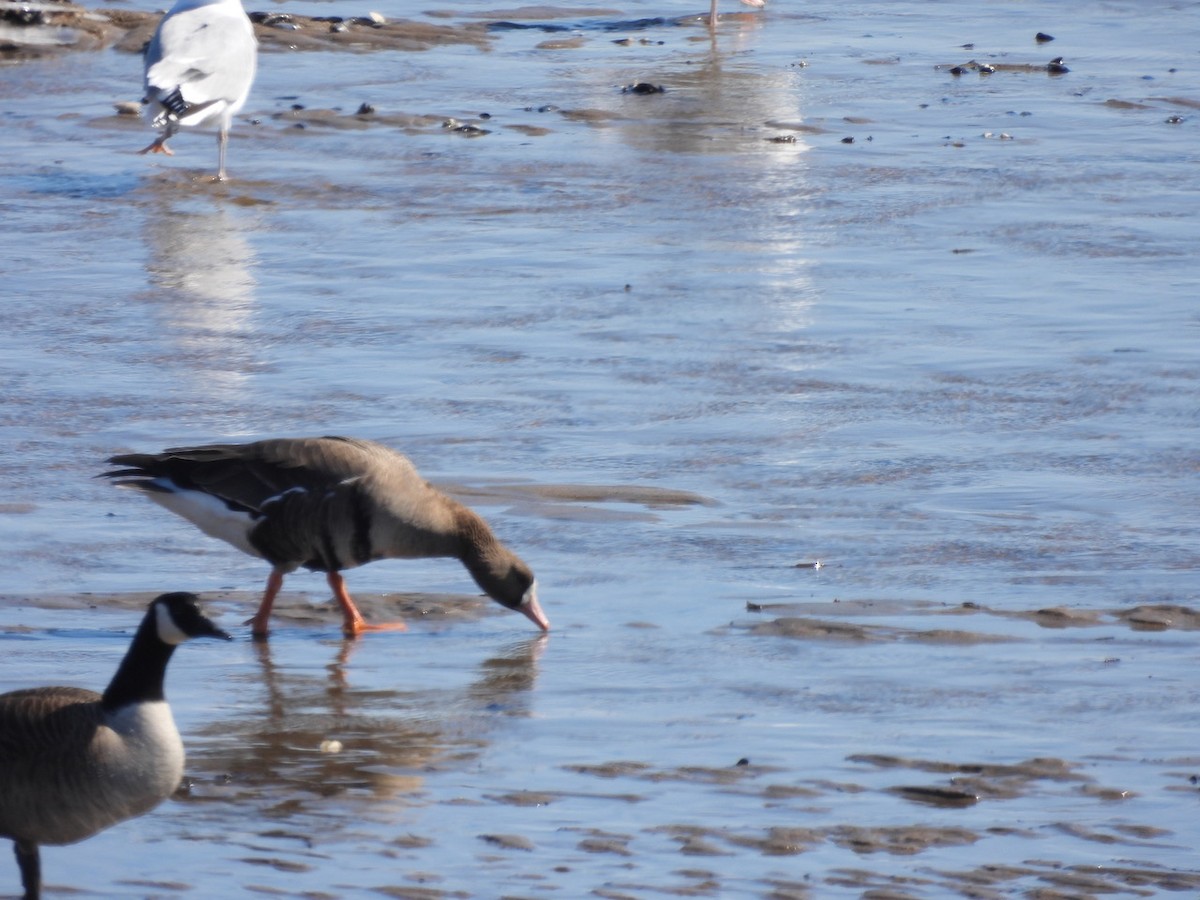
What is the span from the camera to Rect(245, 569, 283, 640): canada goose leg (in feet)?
23.0

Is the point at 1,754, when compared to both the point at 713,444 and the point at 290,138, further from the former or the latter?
the point at 290,138

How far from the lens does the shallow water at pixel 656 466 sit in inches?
211

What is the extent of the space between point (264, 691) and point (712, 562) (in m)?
1.81

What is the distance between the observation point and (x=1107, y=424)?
9.32 meters

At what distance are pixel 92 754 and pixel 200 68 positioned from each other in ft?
34.2

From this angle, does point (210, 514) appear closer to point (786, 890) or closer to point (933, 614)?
point (933, 614)

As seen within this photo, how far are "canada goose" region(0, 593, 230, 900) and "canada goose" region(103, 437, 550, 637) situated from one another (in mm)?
2150

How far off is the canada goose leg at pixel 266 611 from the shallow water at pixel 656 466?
0.32ft

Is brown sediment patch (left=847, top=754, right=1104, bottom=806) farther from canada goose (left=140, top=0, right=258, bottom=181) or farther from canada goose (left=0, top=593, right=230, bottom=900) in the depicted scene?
canada goose (left=140, top=0, right=258, bottom=181)

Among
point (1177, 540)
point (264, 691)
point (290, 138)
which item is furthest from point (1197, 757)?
point (290, 138)

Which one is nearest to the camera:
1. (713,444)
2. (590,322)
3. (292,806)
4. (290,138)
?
(292,806)

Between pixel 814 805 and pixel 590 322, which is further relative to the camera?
pixel 590 322

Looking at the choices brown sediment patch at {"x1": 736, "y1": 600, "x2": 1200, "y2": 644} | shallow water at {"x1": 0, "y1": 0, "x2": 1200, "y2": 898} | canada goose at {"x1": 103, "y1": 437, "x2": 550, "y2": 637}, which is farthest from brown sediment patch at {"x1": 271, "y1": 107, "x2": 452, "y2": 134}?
brown sediment patch at {"x1": 736, "y1": 600, "x2": 1200, "y2": 644}

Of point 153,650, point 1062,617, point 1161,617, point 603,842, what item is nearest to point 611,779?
point 603,842
